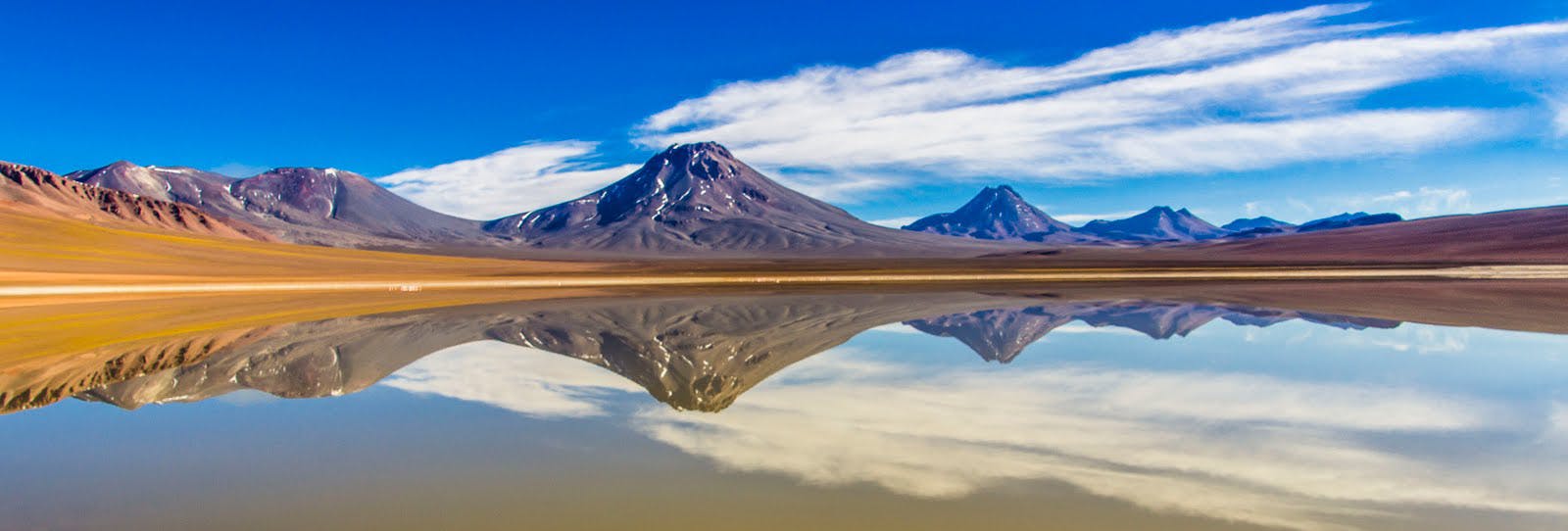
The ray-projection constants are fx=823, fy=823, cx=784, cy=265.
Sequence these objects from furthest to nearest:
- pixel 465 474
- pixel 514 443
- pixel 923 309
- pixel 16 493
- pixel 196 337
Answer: pixel 923 309, pixel 196 337, pixel 514 443, pixel 465 474, pixel 16 493

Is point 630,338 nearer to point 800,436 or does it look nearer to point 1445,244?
point 800,436

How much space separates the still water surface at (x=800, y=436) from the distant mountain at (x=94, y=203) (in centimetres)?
19119

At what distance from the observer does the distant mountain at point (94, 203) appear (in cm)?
16938

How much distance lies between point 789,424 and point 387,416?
578 centimetres

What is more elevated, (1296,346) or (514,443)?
(1296,346)

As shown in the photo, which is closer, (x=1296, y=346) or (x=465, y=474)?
(x=465, y=474)

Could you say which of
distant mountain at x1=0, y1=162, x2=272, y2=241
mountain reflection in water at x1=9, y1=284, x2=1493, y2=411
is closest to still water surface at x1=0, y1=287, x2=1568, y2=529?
mountain reflection in water at x1=9, y1=284, x2=1493, y2=411

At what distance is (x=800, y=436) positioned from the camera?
10547 millimetres

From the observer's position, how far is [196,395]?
13508 millimetres

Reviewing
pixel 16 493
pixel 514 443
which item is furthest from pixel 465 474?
pixel 16 493

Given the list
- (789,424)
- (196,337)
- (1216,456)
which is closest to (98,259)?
(196,337)

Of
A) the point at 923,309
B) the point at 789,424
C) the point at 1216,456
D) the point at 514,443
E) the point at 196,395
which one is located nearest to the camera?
the point at 1216,456

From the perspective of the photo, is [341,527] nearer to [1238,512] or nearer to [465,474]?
[465,474]

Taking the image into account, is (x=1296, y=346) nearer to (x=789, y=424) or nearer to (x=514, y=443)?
(x=789, y=424)
